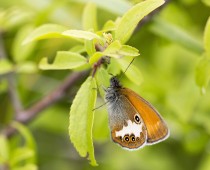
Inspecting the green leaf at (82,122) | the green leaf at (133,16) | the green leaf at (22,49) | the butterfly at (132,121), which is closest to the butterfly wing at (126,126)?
the butterfly at (132,121)

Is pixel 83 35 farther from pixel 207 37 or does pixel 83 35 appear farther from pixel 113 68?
pixel 207 37

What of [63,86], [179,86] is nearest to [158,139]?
[63,86]

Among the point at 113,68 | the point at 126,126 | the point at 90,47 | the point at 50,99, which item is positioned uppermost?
the point at 90,47

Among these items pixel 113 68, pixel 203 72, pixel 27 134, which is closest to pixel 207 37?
Answer: pixel 203 72

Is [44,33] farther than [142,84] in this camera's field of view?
No

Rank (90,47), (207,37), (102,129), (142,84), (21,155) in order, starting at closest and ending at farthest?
1. (90,47)
2. (207,37)
3. (21,155)
4. (102,129)
5. (142,84)

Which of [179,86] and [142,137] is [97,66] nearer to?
[142,137]

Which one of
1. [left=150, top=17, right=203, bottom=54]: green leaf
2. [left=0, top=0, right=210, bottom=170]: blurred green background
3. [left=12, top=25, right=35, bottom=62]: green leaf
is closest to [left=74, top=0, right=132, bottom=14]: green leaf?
[left=0, top=0, right=210, bottom=170]: blurred green background
